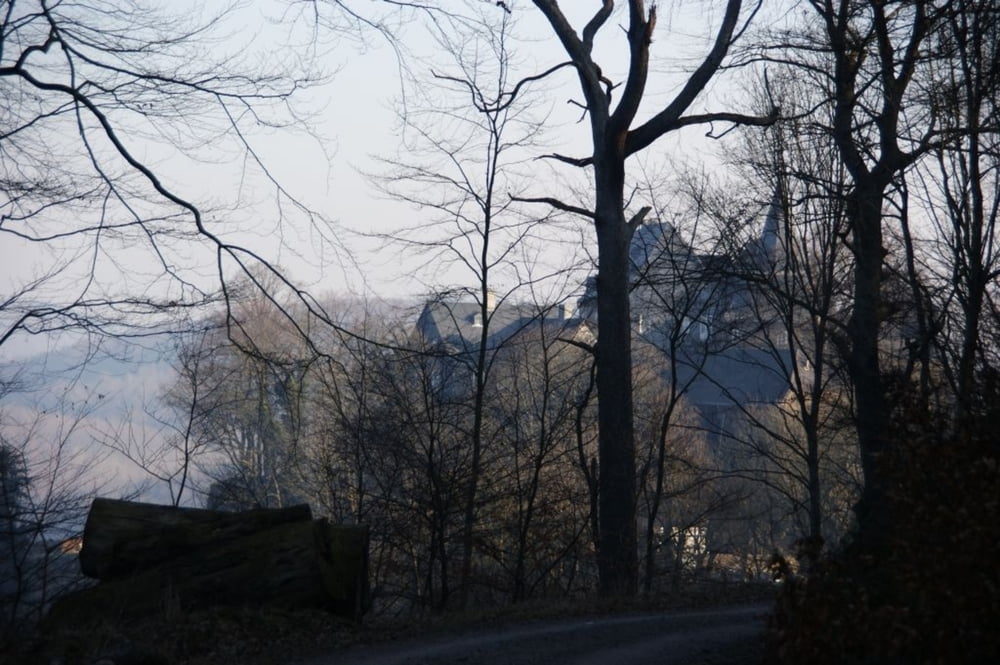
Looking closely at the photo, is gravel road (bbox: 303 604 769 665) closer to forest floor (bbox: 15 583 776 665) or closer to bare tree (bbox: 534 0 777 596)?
forest floor (bbox: 15 583 776 665)

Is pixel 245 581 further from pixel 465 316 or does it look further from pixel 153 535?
pixel 465 316

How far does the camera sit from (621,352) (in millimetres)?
15125

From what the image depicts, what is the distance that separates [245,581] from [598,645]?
12.2 ft

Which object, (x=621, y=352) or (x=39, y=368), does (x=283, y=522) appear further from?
(x=621, y=352)

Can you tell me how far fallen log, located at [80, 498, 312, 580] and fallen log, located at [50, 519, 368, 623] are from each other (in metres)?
0.09

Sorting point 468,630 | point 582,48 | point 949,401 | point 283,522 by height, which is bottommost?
point 468,630

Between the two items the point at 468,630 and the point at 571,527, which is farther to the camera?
the point at 571,527

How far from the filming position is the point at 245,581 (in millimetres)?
9844

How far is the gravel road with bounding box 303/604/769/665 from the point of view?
7.25 metres

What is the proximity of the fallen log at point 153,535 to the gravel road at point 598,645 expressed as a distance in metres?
2.20

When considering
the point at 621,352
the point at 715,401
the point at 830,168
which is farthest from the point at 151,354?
the point at 715,401

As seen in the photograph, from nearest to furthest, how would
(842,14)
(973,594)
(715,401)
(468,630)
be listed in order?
(973,594), (468,630), (842,14), (715,401)

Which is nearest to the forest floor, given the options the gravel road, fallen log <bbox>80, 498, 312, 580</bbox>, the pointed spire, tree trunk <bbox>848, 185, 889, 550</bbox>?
the gravel road

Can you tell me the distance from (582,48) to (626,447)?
6.45m
